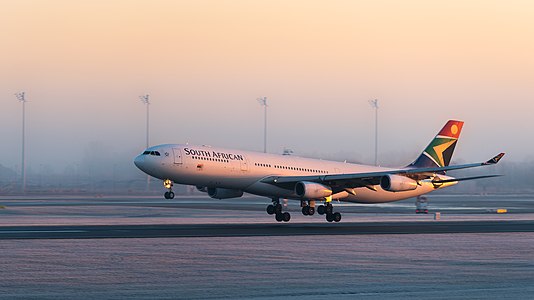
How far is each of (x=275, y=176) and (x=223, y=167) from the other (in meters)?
4.48

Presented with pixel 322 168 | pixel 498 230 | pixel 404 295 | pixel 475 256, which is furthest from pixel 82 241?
pixel 322 168

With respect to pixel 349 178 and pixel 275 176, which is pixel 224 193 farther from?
pixel 349 178

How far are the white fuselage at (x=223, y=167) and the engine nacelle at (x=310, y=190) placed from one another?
1.27m

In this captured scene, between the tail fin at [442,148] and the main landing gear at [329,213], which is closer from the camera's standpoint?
the main landing gear at [329,213]

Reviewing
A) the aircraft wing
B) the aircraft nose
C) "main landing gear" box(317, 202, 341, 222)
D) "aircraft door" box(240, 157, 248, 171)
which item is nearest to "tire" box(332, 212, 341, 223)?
"main landing gear" box(317, 202, 341, 222)

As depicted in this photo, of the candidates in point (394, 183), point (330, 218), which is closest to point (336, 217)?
point (330, 218)

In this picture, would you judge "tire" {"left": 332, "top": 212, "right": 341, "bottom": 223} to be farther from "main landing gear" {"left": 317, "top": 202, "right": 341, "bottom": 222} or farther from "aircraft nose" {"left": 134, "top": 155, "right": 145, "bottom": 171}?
"aircraft nose" {"left": 134, "top": 155, "right": 145, "bottom": 171}

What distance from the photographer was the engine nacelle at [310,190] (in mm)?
61287

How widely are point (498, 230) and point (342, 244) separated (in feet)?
50.0

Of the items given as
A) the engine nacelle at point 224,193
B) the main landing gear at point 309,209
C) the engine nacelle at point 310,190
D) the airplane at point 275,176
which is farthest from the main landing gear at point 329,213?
the engine nacelle at point 224,193

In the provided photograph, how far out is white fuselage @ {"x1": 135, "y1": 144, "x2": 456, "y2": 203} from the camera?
59656 mm

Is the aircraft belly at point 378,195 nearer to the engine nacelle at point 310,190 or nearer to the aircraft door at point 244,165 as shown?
the engine nacelle at point 310,190

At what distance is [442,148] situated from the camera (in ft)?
249

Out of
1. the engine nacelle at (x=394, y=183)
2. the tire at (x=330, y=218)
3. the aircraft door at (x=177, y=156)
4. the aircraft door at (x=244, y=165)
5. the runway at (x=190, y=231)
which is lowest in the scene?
the tire at (x=330, y=218)
